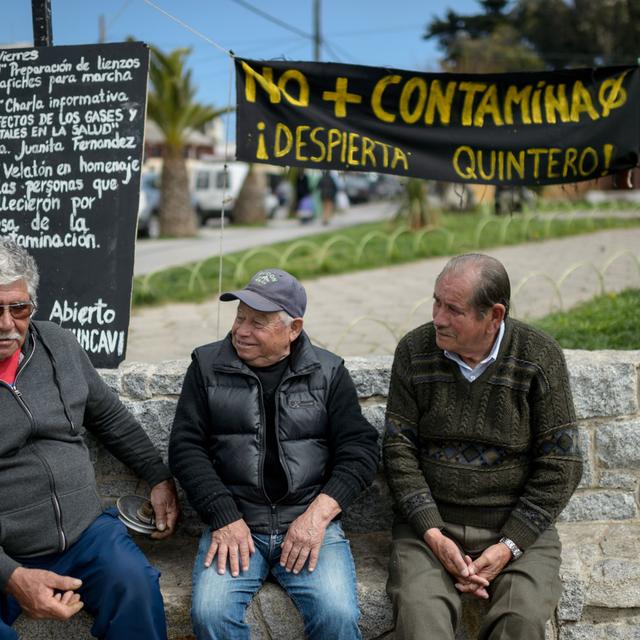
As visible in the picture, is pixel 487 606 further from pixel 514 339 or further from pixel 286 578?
pixel 514 339

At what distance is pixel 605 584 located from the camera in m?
3.01

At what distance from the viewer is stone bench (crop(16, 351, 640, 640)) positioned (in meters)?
3.04

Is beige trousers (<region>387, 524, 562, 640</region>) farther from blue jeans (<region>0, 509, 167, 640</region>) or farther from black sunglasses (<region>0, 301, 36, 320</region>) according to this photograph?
black sunglasses (<region>0, 301, 36, 320</region>)

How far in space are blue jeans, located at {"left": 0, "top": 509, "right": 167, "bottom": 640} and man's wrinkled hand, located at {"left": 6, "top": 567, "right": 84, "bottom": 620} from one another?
88 mm

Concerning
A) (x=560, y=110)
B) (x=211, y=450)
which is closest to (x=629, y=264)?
(x=560, y=110)

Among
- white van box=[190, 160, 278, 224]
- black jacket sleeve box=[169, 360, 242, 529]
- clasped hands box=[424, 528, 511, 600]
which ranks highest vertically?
white van box=[190, 160, 278, 224]

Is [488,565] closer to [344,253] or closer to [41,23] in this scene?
[41,23]

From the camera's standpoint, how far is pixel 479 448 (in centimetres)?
289

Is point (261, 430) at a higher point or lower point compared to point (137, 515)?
higher

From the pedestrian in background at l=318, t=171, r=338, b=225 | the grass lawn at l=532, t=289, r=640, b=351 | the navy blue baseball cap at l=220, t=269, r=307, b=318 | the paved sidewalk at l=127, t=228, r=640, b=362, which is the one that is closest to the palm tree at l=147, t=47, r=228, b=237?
the pedestrian in background at l=318, t=171, r=338, b=225

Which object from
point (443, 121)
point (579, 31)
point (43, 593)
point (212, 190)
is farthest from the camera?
point (579, 31)

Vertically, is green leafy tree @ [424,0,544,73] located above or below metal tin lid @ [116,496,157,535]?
above

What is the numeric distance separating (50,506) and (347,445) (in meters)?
1.04

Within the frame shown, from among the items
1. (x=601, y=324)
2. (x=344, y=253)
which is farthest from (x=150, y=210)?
(x=601, y=324)
